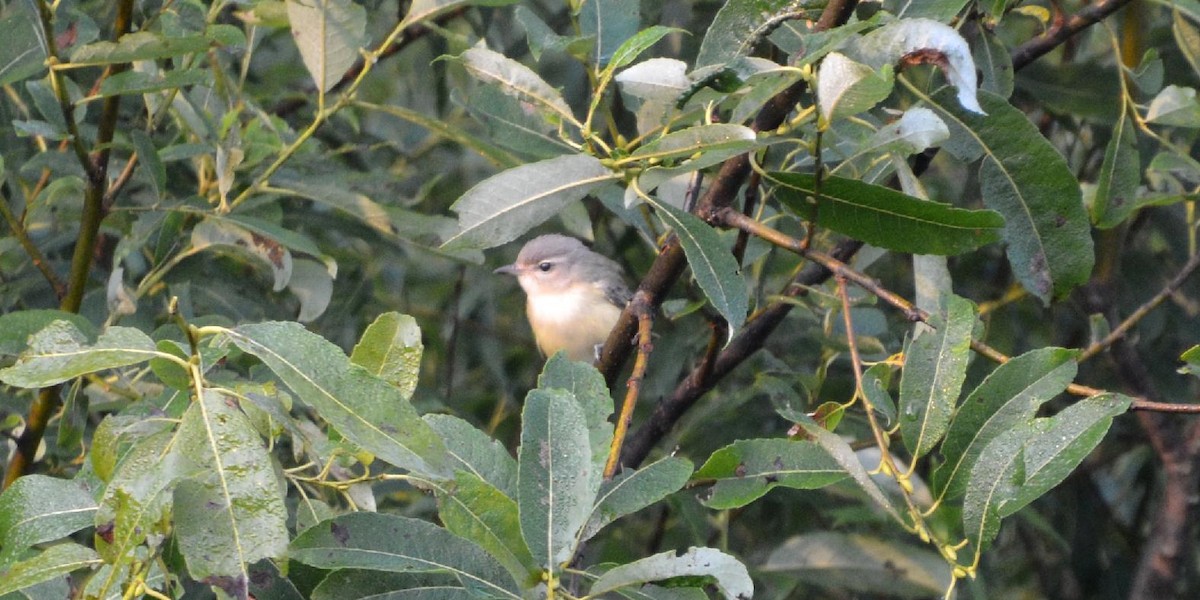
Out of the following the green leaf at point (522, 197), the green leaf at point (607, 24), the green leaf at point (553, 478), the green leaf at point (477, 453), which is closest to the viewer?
the green leaf at point (553, 478)

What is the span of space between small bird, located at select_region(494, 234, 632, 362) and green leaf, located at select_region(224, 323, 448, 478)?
2953 millimetres

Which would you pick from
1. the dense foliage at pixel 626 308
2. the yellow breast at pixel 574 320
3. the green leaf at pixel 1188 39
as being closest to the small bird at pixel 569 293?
the yellow breast at pixel 574 320

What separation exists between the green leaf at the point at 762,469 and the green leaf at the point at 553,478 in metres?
0.32

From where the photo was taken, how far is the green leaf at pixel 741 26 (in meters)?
2.01

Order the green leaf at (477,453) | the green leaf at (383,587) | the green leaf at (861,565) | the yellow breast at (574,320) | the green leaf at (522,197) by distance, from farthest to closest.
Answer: the yellow breast at (574,320) → the green leaf at (861,565) → the green leaf at (522,197) → the green leaf at (477,453) → the green leaf at (383,587)

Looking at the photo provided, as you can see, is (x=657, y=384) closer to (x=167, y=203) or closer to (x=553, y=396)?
(x=167, y=203)

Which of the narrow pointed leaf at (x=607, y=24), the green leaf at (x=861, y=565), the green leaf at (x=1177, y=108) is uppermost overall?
the narrow pointed leaf at (x=607, y=24)

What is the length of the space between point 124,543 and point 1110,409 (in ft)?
3.71

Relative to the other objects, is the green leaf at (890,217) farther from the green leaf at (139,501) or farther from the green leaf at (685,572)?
the green leaf at (139,501)

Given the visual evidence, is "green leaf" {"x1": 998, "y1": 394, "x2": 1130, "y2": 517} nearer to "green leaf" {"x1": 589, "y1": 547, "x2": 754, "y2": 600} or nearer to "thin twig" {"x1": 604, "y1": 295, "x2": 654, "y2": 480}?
"green leaf" {"x1": 589, "y1": 547, "x2": 754, "y2": 600}

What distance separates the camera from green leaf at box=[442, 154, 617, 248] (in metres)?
1.82

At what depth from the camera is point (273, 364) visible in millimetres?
1475

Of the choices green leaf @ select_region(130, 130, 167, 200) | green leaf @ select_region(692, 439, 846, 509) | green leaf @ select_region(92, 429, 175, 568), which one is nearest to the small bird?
green leaf @ select_region(130, 130, 167, 200)

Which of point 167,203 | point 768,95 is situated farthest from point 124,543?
point 167,203
